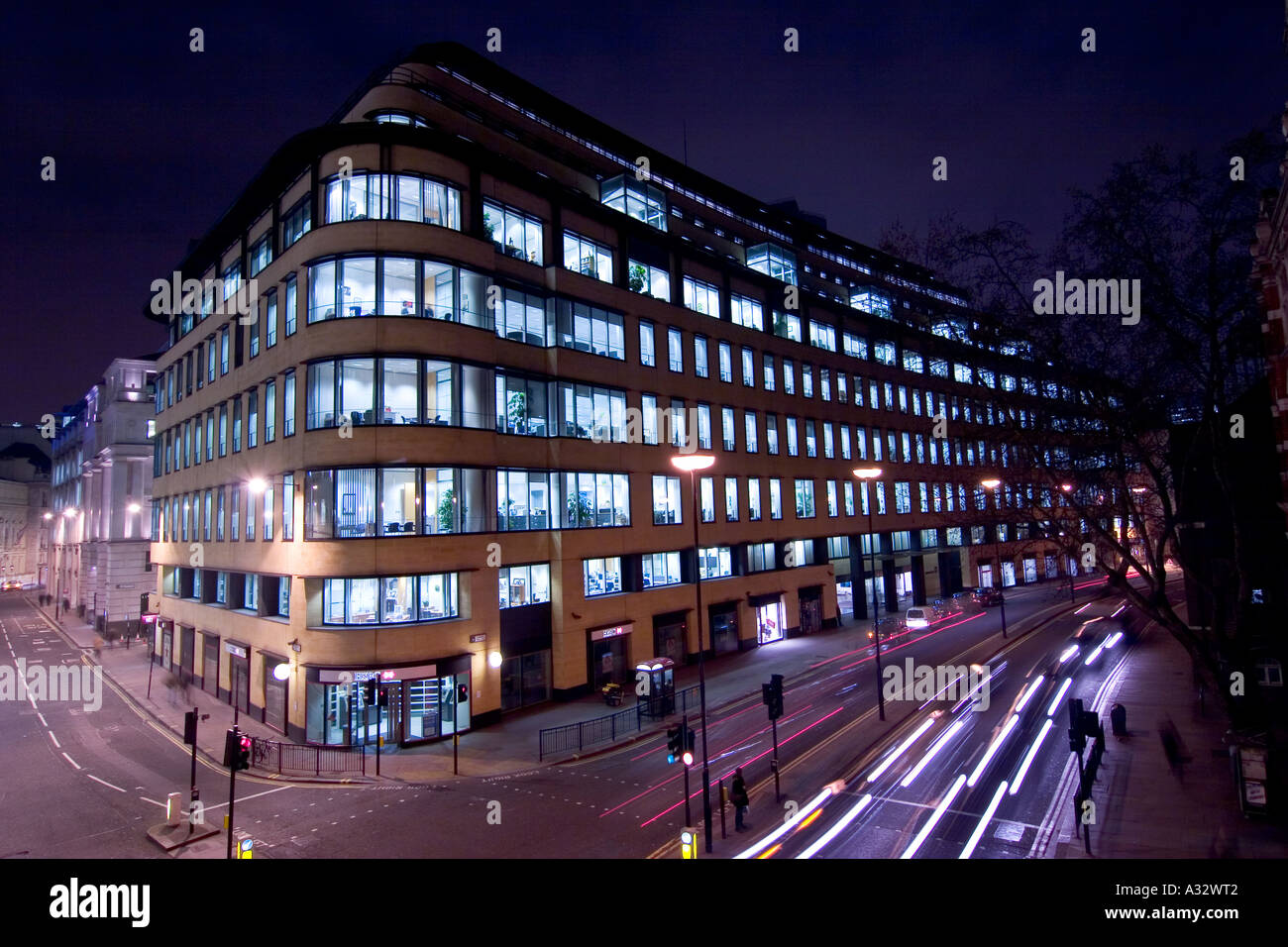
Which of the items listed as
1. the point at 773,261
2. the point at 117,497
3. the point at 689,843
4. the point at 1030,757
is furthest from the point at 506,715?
the point at 117,497

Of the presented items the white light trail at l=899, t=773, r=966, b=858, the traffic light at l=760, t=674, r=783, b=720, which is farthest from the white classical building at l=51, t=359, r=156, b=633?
the white light trail at l=899, t=773, r=966, b=858

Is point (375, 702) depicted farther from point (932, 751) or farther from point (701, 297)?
point (701, 297)

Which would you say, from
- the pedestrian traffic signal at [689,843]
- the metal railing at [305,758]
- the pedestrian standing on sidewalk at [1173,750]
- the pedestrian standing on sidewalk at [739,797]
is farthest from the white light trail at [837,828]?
the metal railing at [305,758]

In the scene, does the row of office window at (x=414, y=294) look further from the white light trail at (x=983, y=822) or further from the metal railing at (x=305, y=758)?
the white light trail at (x=983, y=822)

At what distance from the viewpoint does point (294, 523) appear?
87.9ft

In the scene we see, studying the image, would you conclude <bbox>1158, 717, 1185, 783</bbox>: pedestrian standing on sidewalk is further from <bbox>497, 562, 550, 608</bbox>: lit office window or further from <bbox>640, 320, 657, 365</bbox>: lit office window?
<bbox>640, 320, 657, 365</bbox>: lit office window

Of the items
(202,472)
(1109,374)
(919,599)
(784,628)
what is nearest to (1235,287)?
(1109,374)

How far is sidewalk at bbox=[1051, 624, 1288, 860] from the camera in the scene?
46.3 ft

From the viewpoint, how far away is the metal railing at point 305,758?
22391 millimetres

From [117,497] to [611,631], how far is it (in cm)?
5345

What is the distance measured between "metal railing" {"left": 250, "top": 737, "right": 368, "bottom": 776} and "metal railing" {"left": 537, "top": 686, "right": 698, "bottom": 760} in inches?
240

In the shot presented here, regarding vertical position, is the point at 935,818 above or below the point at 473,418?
below

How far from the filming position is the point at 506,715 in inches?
1104
